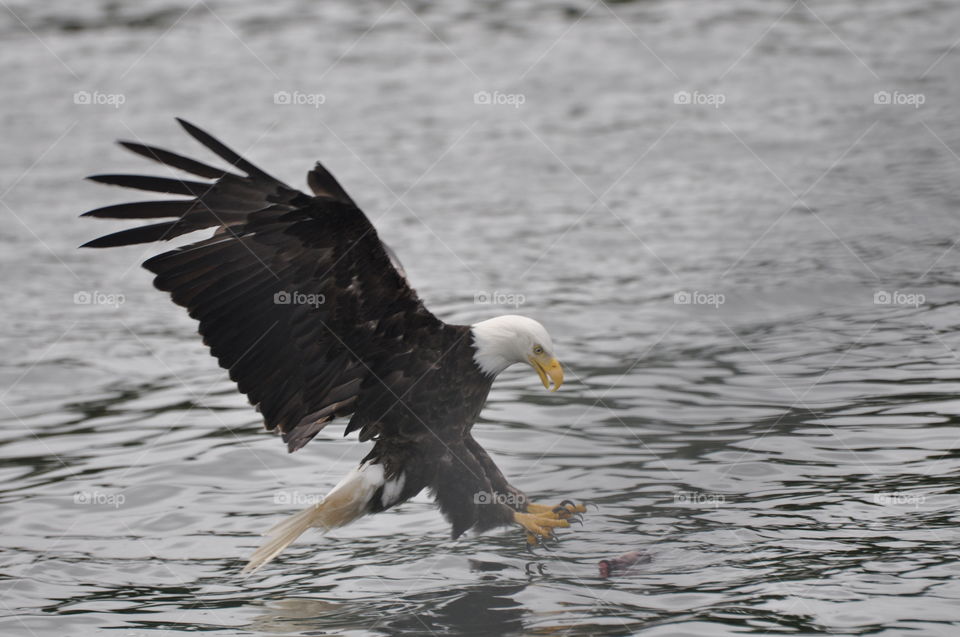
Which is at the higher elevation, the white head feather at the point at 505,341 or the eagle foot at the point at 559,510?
the white head feather at the point at 505,341

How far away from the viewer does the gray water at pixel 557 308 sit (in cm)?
524

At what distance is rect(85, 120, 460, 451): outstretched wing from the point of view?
16.5 feet

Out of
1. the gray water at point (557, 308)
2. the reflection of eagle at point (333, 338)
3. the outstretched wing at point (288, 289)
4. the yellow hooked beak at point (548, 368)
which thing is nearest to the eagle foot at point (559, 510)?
the reflection of eagle at point (333, 338)

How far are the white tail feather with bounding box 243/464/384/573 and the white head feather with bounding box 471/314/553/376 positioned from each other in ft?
2.15

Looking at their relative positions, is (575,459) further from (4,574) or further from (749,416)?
(4,574)

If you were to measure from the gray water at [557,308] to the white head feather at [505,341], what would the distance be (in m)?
0.84

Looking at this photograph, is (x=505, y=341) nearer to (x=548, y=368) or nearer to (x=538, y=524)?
(x=548, y=368)

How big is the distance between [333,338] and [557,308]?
3749 mm

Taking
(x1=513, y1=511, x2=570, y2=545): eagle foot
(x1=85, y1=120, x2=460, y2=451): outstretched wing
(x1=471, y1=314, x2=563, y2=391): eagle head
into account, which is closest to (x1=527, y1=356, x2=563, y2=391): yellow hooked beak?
(x1=471, y1=314, x2=563, y2=391): eagle head

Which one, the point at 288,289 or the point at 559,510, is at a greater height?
the point at 288,289

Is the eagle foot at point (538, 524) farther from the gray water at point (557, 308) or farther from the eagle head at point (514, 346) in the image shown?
the eagle head at point (514, 346)

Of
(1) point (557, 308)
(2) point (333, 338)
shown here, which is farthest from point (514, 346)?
(1) point (557, 308)

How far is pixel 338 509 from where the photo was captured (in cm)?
562

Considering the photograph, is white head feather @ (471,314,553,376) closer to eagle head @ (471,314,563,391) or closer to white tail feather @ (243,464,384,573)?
eagle head @ (471,314,563,391)
